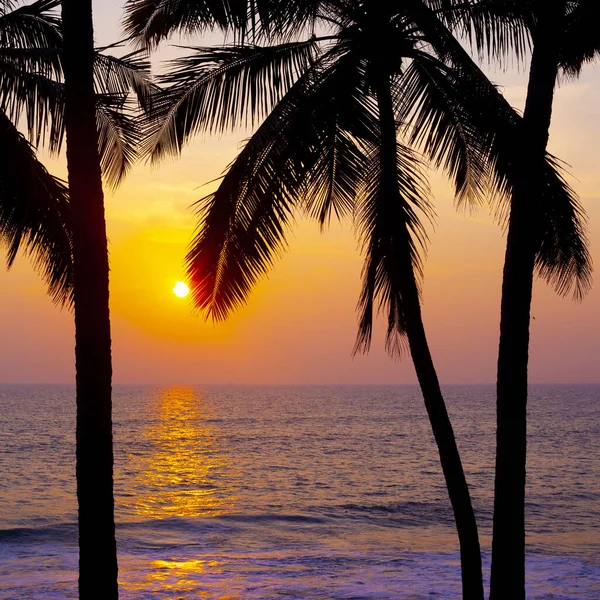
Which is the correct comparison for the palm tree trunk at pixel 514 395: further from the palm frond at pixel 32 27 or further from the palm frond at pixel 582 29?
the palm frond at pixel 32 27

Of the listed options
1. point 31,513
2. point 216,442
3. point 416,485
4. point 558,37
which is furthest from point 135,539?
point 216,442

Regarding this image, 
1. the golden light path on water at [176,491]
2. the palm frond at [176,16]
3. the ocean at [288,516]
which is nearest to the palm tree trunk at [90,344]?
the palm frond at [176,16]

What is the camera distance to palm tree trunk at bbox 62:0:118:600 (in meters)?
6.01

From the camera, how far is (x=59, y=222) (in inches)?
369

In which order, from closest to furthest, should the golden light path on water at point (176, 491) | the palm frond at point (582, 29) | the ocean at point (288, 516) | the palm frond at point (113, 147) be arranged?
the palm frond at point (582, 29), the palm frond at point (113, 147), the ocean at point (288, 516), the golden light path on water at point (176, 491)

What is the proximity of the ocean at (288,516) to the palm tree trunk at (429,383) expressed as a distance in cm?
785

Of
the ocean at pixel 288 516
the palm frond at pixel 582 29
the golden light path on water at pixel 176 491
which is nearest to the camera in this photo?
the palm frond at pixel 582 29

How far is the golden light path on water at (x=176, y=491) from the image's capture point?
59.3 feet

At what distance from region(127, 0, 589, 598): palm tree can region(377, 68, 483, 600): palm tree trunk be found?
1cm

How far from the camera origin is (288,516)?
98.3 ft

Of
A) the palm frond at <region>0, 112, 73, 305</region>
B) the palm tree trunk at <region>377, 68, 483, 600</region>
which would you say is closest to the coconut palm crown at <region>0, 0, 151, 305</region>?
the palm frond at <region>0, 112, 73, 305</region>

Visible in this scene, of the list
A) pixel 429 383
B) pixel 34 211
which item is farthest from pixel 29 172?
pixel 429 383

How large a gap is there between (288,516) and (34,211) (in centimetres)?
2291

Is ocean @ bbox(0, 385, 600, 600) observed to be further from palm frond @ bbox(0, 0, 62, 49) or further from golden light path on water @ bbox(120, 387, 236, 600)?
palm frond @ bbox(0, 0, 62, 49)
